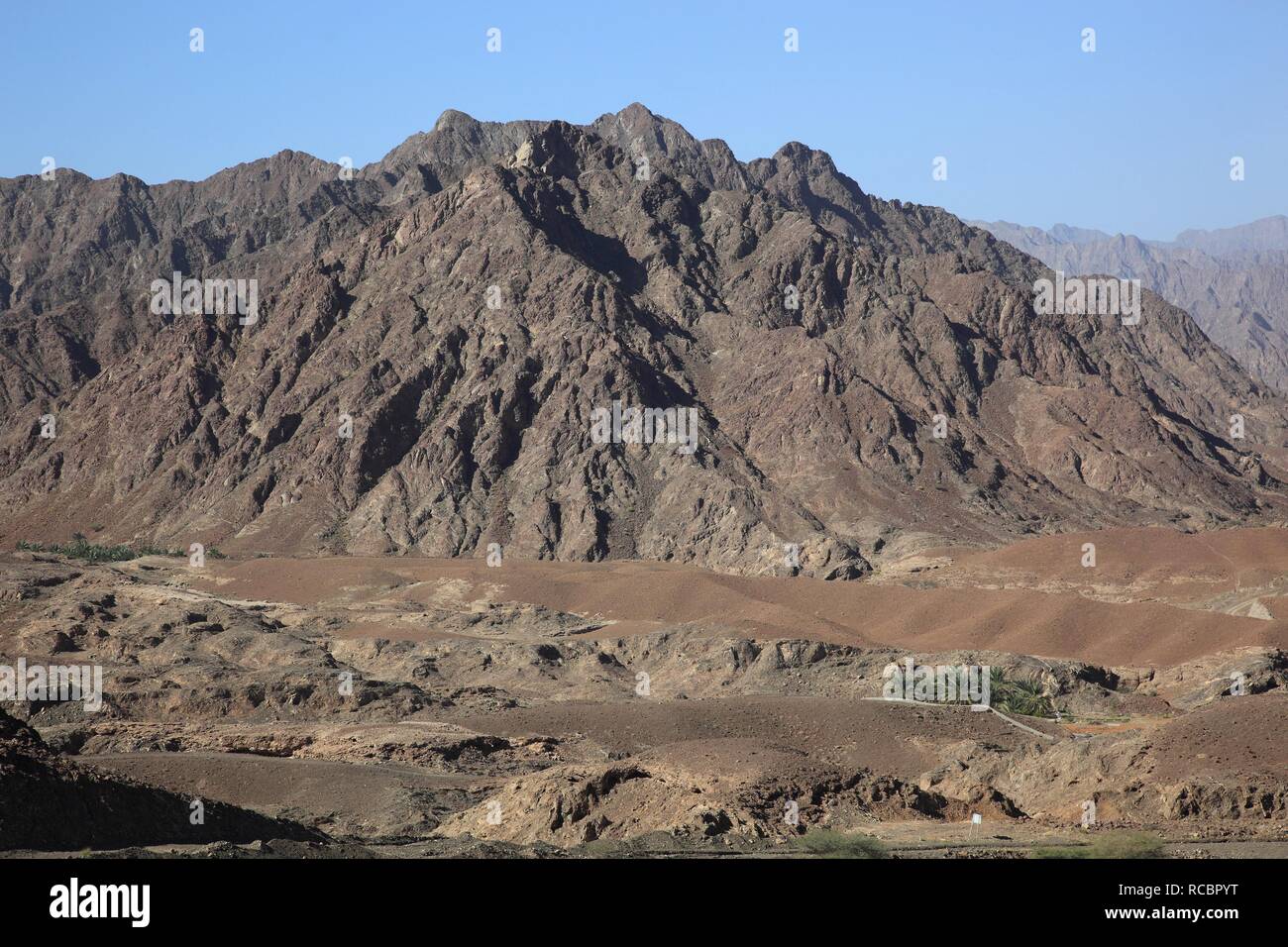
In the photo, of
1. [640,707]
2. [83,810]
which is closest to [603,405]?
[640,707]

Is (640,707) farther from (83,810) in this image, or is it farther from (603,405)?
(603,405)

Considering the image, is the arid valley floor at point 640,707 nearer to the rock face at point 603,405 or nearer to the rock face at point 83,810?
the rock face at point 83,810

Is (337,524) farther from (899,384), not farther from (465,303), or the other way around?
(899,384)

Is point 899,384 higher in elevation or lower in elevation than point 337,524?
higher

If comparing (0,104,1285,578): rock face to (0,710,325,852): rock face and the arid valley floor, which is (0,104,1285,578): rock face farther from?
(0,710,325,852): rock face

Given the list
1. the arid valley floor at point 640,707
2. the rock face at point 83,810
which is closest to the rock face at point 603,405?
the arid valley floor at point 640,707
